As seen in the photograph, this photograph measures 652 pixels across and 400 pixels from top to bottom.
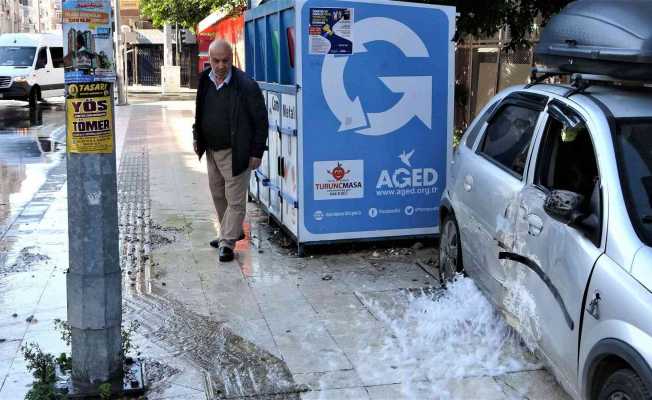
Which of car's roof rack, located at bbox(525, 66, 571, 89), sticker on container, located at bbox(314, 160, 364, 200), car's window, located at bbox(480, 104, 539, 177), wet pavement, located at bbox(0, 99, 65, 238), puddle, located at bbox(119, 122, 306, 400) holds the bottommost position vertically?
puddle, located at bbox(119, 122, 306, 400)

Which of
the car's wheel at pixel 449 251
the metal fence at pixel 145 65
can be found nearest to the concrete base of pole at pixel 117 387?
the car's wheel at pixel 449 251

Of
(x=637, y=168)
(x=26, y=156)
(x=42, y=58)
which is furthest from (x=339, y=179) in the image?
(x=42, y=58)

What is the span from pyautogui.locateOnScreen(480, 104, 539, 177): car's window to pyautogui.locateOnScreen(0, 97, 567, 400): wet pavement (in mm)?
961

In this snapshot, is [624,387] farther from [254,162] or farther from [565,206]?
[254,162]

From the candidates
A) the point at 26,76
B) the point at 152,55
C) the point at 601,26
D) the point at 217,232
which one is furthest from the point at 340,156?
the point at 152,55

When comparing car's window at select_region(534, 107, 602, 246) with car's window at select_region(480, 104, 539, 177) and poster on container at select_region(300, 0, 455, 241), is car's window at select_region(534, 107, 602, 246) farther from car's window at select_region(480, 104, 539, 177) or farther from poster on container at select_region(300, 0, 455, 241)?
poster on container at select_region(300, 0, 455, 241)

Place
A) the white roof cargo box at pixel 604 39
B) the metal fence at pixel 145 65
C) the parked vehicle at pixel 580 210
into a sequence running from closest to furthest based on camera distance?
the parked vehicle at pixel 580 210 < the white roof cargo box at pixel 604 39 < the metal fence at pixel 145 65

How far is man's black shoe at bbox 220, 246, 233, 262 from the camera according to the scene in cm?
687

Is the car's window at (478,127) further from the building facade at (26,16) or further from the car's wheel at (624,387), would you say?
the building facade at (26,16)

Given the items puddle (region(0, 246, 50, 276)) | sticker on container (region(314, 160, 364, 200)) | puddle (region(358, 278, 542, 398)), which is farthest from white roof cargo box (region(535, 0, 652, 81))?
puddle (region(0, 246, 50, 276))

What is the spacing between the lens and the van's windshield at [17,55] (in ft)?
87.5

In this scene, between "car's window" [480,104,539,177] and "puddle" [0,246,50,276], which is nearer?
"car's window" [480,104,539,177]

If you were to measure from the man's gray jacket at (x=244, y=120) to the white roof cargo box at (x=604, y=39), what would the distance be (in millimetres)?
2929

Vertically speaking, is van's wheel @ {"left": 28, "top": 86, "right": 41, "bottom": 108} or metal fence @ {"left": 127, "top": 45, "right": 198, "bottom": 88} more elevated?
metal fence @ {"left": 127, "top": 45, "right": 198, "bottom": 88}
